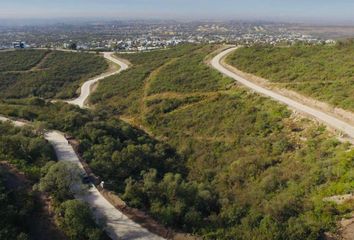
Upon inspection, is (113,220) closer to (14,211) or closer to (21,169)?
(14,211)

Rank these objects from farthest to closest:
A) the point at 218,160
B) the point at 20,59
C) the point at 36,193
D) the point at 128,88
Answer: the point at 20,59 → the point at 128,88 → the point at 218,160 → the point at 36,193

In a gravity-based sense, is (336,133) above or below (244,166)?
above

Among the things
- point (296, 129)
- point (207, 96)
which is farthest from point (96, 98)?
point (296, 129)

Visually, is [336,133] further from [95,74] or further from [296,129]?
[95,74]

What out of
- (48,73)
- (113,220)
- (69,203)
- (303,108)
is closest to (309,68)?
(303,108)

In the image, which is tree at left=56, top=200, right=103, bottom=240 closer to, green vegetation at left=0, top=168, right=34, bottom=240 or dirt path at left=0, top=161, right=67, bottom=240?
dirt path at left=0, top=161, right=67, bottom=240

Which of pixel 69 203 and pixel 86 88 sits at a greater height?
pixel 69 203
